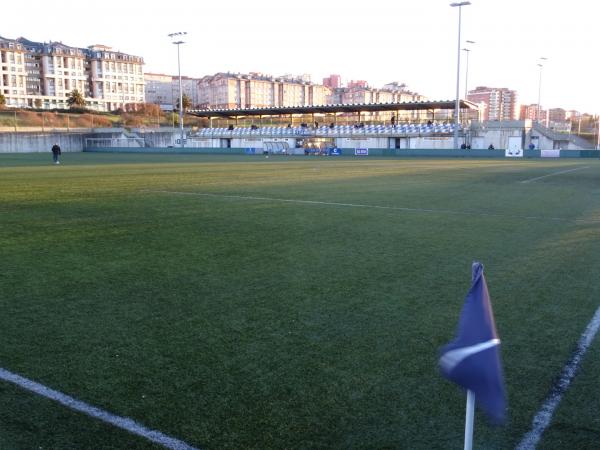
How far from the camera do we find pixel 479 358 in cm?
231

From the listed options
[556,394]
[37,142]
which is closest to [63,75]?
[37,142]

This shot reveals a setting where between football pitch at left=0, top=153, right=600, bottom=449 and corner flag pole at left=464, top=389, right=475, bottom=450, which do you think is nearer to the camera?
corner flag pole at left=464, top=389, right=475, bottom=450

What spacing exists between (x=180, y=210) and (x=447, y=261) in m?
7.85

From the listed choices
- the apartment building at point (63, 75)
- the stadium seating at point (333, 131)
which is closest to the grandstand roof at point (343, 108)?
the stadium seating at point (333, 131)

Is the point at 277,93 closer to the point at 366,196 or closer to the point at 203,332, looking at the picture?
the point at 366,196

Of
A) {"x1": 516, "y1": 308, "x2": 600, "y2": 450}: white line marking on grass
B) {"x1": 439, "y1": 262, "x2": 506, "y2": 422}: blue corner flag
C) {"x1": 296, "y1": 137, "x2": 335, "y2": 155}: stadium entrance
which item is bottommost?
{"x1": 516, "y1": 308, "x2": 600, "y2": 450}: white line marking on grass

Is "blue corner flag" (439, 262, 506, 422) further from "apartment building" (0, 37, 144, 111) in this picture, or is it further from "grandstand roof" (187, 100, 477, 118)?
"apartment building" (0, 37, 144, 111)

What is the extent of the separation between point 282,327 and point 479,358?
3.12 metres

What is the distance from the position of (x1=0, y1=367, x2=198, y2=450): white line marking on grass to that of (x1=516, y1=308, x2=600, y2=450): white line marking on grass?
2.05 metres

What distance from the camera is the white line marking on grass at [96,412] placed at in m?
3.28

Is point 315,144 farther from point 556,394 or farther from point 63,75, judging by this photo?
point 63,75

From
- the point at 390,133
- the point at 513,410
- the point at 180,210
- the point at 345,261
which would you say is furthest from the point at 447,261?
the point at 390,133

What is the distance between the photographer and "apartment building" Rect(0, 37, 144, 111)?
143750 mm

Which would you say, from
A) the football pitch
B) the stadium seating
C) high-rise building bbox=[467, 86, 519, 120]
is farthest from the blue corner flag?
high-rise building bbox=[467, 86, 519, 120]
